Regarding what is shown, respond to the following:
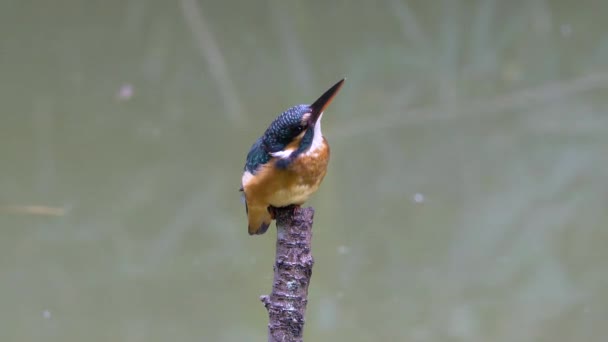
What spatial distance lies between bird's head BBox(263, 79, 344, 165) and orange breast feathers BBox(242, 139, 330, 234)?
11 mm

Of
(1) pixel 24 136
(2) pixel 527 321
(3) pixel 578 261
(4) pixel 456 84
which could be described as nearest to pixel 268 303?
(2) pixel 527 321

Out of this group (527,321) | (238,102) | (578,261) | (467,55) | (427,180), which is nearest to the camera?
(527,321)

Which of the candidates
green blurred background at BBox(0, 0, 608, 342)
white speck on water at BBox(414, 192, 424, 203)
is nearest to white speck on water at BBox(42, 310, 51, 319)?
green blurred background at BBox(0, 0, 608, 342)

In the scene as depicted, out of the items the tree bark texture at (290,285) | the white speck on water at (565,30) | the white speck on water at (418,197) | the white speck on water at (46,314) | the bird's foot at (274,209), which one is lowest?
the tree bark texture at (290,285)

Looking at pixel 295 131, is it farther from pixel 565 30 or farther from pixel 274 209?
pixel 565 30

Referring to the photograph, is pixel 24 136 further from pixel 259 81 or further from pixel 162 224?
pixel 259 81

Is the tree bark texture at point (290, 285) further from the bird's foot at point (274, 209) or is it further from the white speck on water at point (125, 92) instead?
the white speck on water at point (125, 92)

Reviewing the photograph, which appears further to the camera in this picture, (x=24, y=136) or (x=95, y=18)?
(x=95, y=18)

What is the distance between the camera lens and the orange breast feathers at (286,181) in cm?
99

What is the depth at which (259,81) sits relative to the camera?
2756 mm

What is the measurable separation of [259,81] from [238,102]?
0.42 ft

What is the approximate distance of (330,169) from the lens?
8.04 feet

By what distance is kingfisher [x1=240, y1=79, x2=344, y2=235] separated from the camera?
0.99 meters

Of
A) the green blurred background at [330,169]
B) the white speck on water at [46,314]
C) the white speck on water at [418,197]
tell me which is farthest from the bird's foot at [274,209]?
the white speck on water at [418,197]
